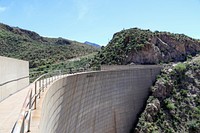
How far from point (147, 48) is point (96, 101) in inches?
1115

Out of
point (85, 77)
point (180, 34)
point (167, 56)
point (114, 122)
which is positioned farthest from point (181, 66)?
point (85, 77)

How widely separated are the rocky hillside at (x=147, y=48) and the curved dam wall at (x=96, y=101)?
12.3m

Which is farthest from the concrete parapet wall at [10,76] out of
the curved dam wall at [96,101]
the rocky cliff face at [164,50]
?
the rocky cliff face at [164,50]

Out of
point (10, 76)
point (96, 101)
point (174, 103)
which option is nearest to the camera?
point (10, 76)

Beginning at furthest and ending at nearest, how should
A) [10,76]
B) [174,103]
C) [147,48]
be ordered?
1. [147,48]
2. [174,103]
3. [10,76]

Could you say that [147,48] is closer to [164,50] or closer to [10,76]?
[164,50]

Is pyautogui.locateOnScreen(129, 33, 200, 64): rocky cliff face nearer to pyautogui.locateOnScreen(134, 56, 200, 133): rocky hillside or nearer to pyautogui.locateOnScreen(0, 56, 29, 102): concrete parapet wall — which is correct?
pyautogui.locateOnScreen(134, 56, 200, 133): rocky hillside

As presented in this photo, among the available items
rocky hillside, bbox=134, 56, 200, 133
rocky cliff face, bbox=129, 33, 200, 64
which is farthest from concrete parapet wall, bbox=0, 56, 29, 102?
rocky cliff face, bbox=129, 33, 200, 64

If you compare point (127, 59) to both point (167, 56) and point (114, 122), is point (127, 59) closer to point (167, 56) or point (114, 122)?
point (167, 56)

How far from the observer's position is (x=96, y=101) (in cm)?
1973

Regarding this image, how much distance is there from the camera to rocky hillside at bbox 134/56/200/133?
3105 cm

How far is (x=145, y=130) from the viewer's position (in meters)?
28.8

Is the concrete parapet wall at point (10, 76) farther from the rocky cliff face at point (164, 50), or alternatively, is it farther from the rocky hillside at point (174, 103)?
the rocky cliff face at point (164, 50)

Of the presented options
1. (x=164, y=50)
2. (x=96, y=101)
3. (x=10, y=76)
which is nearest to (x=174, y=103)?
(x=164, y=50)
